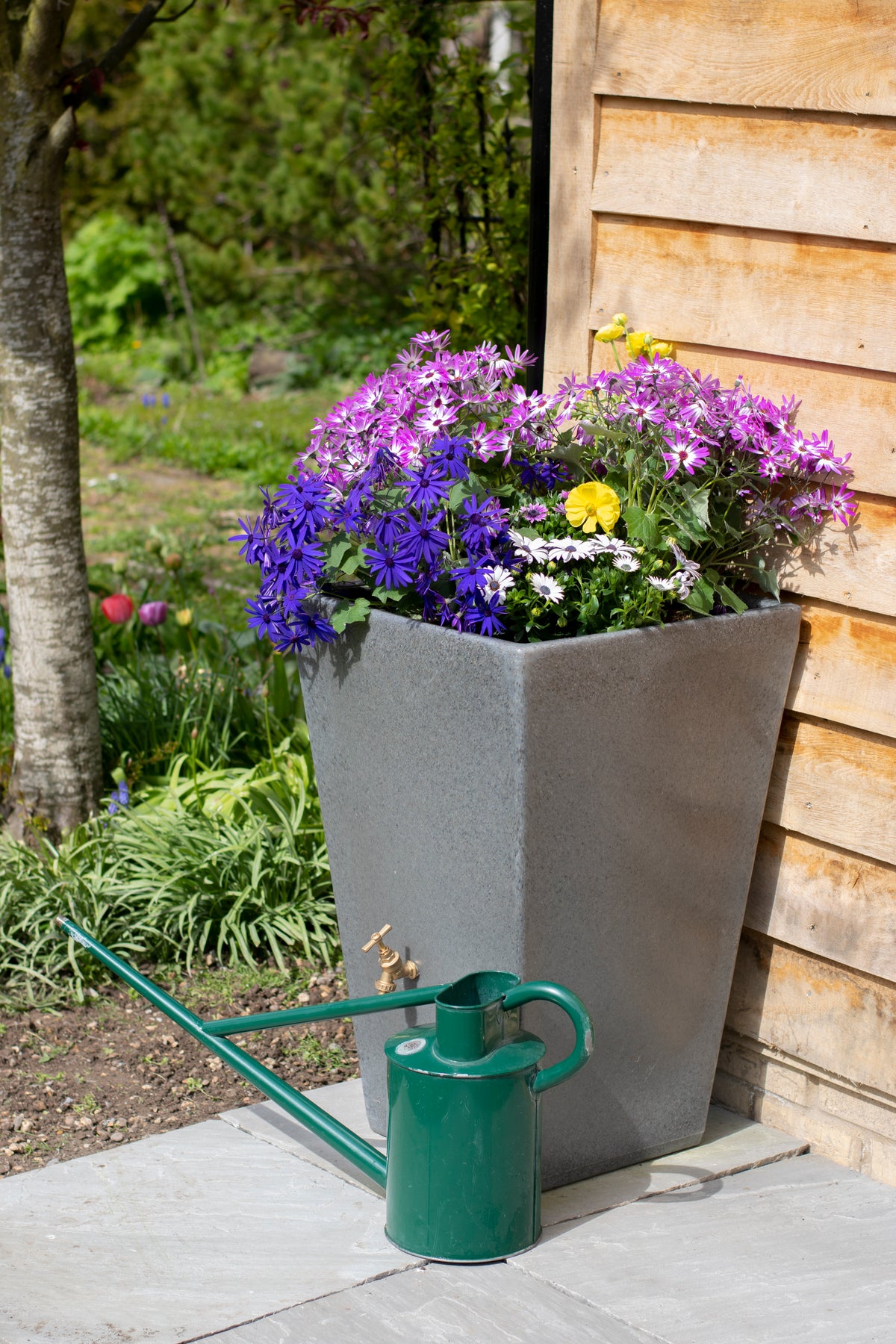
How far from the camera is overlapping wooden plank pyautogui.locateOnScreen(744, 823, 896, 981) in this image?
2117 mm

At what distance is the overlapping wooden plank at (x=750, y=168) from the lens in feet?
6.46

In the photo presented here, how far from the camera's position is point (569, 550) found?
193 cm

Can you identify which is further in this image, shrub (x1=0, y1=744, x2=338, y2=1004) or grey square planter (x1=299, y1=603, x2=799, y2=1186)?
shrub (x1=0, y1=744, x2=338, y2=1004)

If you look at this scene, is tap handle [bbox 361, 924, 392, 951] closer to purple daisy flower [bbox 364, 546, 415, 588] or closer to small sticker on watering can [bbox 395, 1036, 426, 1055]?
small sticker on watering can [bbox 395, 1036, 426, 1055]

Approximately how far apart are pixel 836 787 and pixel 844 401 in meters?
0.58

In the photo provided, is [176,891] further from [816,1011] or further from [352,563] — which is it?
[816,1011]

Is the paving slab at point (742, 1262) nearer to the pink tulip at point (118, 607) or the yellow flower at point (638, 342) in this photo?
the yellow flower at point (638, 342)

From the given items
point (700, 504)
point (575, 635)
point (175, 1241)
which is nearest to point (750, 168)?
point (700, 504)

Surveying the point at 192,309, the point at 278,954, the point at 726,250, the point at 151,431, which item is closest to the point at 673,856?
the point at 726,250

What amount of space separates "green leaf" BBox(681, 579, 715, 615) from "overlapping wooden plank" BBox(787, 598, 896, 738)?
226 mm

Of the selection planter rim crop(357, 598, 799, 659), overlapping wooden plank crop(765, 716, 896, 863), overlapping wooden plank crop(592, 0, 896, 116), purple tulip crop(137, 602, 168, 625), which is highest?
overlapping wooden plank crop(592, 0, 896, 116)

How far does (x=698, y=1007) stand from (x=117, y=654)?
230 centimetres

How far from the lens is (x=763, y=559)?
216 centimetres

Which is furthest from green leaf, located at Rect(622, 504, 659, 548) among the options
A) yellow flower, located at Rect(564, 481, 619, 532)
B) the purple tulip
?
the purple tulip
